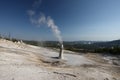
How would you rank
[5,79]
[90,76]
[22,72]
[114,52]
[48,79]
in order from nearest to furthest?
[5,79] → [48,79] → [22,72] → [90,76] → [114,52]

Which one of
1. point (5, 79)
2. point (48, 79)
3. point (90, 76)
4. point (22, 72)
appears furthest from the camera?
point (90, 76)

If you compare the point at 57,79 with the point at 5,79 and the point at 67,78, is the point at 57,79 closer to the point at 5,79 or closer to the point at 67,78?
the point at 67,78

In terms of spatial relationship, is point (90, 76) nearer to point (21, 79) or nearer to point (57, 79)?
point (57, 79)

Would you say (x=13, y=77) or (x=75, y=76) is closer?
(x=13, y=77)

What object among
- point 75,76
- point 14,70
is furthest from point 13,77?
point 75,76

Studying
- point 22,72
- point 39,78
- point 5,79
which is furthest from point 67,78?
point 5,79

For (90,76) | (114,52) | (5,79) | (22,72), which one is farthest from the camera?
(114,52)

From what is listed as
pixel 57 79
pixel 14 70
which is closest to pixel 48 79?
pixel 57 79

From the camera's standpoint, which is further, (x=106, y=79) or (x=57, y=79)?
(x=106, y=79)
